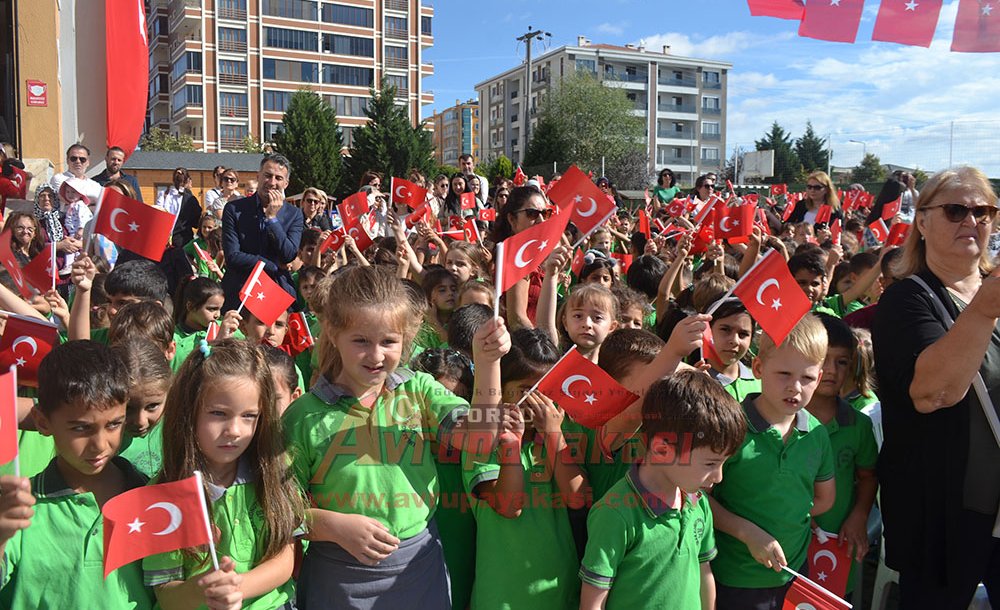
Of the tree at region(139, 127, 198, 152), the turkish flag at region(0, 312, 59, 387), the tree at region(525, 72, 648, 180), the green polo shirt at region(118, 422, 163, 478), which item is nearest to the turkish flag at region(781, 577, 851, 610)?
the green polo shirt at region(118, 422, 163, 478)

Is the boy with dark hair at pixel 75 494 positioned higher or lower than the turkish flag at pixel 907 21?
lower

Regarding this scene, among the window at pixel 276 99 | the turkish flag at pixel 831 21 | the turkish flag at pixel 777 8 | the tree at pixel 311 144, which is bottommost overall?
the turkish flag at pixel 831 21

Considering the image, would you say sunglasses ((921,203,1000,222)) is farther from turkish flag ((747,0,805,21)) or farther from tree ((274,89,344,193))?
tree ((274,89,344,193))

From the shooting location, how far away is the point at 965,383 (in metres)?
2.34

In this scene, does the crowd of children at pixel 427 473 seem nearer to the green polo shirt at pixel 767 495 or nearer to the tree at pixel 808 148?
Answer: the green polo shirt at pixel 767 495

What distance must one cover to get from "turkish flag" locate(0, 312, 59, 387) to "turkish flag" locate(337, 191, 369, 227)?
13.7ft

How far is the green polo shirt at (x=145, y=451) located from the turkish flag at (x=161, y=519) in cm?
62

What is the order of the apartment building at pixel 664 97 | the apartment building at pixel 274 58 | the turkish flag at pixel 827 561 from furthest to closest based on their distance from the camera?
the apartment building at pixel 664 97 < the apartment building at pixel 274 58 < the turkish flag at pixel 827 561

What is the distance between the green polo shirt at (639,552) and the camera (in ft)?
7.77

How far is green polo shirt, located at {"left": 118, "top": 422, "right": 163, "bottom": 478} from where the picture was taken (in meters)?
2.67

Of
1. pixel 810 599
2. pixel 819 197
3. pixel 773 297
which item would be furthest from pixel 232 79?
pixel 810 599

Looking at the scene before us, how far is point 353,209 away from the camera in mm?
7043

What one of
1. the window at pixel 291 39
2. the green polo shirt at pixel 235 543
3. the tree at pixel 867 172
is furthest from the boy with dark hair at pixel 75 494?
the window at pixel 291 39

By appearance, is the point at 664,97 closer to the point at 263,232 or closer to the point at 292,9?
the point at 292,9
